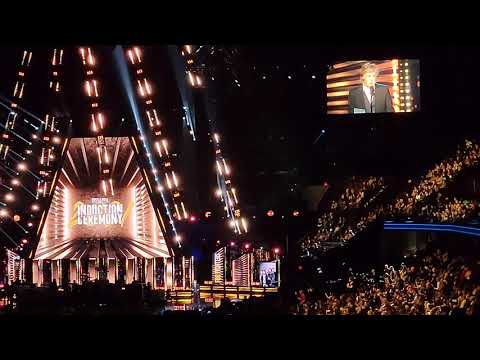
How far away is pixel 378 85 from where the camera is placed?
33.0 feet

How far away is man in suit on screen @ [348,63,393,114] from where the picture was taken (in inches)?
398

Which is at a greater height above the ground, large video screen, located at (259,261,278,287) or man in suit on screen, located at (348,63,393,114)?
man in suit on screen, located at (348,63,393,114)

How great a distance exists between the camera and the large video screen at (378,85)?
1007 cm

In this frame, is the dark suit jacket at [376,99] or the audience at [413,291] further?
the dark suit jacket at [376,99]

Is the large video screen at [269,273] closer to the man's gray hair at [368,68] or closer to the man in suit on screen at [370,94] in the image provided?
the man in suit on screen at [370,94]

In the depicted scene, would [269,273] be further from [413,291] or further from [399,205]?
[413,291]

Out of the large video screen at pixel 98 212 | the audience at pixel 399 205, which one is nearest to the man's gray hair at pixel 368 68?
the audience at pixel 399 205

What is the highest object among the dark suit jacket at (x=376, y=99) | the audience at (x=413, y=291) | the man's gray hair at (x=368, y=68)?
the man's gray hair at (x=368, y=68)

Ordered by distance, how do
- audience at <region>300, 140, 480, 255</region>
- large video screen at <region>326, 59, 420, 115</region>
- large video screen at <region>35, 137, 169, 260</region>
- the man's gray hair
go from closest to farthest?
large video screen at <region>326, 59, 420, 115</region> → the man's gray hair → audience at <region>300, 140, 480, 255</region> → large video screen at <region>35, 137, 169, 260</region>

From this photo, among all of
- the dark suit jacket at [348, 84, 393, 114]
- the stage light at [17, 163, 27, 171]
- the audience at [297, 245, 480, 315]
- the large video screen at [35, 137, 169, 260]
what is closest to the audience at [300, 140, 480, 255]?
the audience at [297, 245, 480, 315]

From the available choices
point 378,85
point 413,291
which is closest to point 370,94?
point 378,85

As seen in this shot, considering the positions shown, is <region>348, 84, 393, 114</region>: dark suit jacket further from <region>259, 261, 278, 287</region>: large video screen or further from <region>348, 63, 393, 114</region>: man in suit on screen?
<region>259, 261, 278, 287</region>: large video screen

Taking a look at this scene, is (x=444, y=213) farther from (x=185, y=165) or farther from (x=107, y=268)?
(x=107, y=268)

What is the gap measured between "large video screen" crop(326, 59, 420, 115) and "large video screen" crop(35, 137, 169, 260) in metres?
2.95
